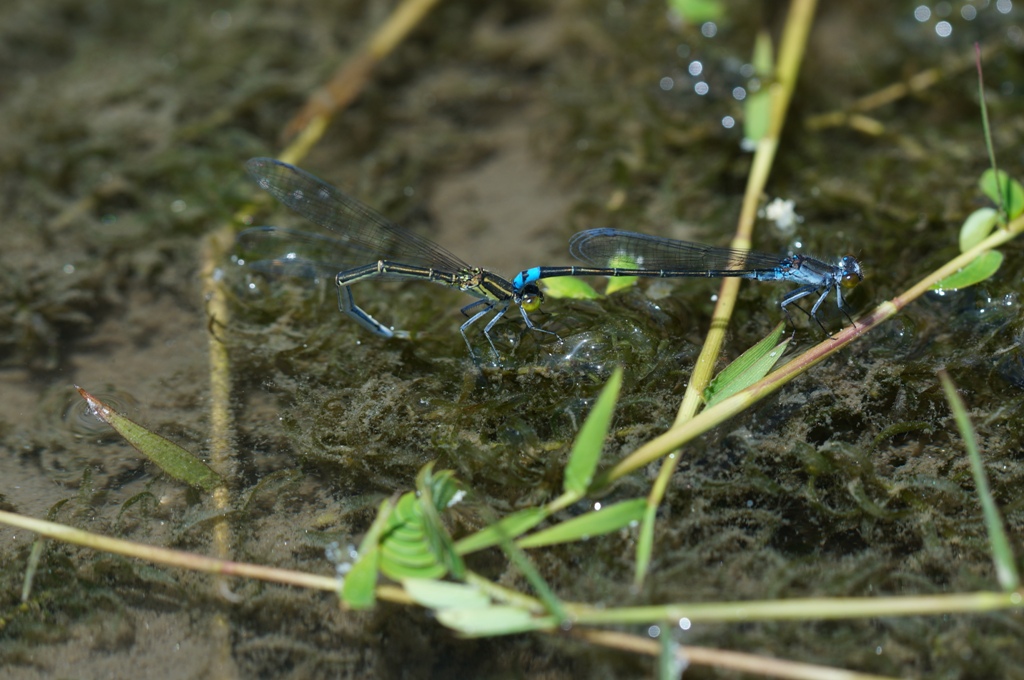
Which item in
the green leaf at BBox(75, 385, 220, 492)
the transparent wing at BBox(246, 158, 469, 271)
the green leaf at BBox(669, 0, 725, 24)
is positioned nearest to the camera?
the green leaf at BBox(75, 385, 220, 492)

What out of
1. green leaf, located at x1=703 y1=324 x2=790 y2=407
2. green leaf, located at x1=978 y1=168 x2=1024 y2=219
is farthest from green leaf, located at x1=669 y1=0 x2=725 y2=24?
green leaf, located at x1=703 y1=324 x2=790 y2=407

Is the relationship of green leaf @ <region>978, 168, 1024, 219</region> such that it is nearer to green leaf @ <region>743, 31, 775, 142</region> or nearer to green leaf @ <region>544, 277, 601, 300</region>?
green leaf @ <region>743, 31, 775, 142</region>

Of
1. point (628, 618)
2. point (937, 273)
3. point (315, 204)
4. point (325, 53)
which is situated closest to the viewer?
point (628, 618)

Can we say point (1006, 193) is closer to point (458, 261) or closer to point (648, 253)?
point (648, 253)

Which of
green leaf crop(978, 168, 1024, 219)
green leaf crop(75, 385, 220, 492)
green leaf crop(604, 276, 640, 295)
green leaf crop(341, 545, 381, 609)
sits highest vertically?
green leaf crop(978, 168, 1024, 219)

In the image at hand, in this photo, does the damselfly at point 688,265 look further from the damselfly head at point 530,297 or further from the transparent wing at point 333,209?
the transparent wing at point 333,209

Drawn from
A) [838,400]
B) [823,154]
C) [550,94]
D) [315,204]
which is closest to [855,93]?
[823,154]

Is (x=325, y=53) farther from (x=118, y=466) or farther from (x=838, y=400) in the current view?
(x=838, y=400)
